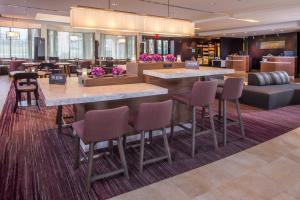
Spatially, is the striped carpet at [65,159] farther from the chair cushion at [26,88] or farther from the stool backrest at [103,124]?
the chair cushion at [26,88]

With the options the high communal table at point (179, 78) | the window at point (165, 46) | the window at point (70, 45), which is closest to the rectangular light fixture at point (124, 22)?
the high communal table at point (179, 78)

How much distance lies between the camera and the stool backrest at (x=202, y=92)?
3.43 metres

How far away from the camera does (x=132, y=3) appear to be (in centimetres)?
771

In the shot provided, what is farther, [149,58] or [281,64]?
[281,64]

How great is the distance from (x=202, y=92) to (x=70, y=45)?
1395cm

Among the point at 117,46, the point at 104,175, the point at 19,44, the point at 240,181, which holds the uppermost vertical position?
the point at 117,46

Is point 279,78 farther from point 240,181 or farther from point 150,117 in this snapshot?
point 150,117

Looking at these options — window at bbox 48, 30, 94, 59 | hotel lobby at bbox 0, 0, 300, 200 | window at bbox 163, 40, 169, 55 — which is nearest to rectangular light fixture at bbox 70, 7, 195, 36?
hotel lobby at bbox 0, 0, 300, 200

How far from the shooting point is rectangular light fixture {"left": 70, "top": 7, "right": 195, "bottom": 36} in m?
4.46

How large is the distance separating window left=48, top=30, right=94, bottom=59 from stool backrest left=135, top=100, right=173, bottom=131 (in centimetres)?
1348

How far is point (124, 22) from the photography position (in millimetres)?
4996

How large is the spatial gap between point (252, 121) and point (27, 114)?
4.89 m

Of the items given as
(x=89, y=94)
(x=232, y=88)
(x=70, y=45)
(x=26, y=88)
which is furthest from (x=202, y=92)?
(x=70, y=45)

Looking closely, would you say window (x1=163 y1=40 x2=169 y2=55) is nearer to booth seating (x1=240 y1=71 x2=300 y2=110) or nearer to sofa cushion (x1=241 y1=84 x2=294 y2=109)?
booth seating (x1=240 y1=71 x2=300 y2=110)
